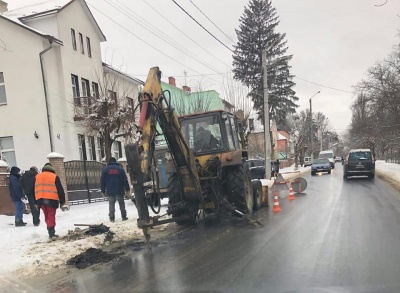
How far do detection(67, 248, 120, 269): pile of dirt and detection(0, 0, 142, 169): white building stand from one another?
13.0m

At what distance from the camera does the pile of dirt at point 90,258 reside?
21.9 ft

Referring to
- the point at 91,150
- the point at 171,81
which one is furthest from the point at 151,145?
the point at 171,81

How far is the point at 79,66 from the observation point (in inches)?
845

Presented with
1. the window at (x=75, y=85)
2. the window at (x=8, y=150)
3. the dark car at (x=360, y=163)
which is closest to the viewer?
the window at (x=8, y=150)

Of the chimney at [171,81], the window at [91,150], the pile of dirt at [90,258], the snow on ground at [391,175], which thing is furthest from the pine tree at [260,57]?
the pile of dirt at [90,258]

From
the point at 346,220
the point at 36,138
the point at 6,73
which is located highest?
the point at 6,73

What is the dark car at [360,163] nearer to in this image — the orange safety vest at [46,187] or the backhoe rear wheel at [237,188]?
the backhoe rear wheel at [237,188]

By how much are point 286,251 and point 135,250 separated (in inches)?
116

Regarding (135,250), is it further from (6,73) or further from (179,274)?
(6,73)

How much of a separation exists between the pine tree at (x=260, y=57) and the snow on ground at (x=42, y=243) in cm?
3007

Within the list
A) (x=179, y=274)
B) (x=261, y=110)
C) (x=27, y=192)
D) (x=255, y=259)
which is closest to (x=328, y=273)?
→ (x=255, y=259)

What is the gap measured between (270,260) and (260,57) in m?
37.0

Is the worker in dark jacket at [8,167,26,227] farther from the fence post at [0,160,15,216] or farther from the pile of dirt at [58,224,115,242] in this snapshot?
the pile of dirt at [58,224,115,242]

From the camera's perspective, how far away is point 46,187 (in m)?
9.12
